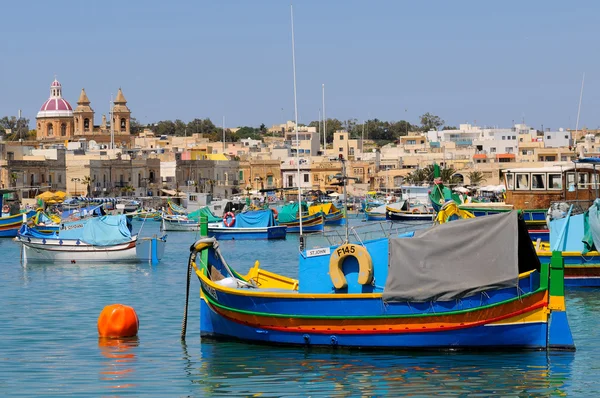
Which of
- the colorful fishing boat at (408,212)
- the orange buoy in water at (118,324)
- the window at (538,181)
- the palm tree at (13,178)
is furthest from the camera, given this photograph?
the palm tree at (13,178)

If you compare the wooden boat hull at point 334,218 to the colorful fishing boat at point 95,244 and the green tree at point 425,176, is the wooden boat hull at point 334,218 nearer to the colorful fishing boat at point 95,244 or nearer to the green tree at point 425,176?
the green tree at point 425,176

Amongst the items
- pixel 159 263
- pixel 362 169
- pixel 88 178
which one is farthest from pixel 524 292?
pixel 362 169

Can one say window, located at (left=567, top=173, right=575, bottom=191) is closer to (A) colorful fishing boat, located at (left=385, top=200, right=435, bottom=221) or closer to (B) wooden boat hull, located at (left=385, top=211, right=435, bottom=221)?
(A) colorful fishing boat, located at (left=385, top=200, right=435, bottom=221)

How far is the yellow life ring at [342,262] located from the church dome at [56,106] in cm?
12804

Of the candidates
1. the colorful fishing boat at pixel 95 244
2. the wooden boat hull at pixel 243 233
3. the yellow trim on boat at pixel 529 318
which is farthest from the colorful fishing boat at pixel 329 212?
the yellow trim on boat at pixel 529 318

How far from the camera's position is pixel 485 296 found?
1930 cm

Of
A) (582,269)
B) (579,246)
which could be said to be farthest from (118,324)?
(579,246)

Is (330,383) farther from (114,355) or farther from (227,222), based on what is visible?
(227,222)

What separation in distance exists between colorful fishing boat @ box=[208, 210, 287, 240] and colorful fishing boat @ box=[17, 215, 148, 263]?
18.3 metres

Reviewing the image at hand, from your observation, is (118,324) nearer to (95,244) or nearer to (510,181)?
(95,244)

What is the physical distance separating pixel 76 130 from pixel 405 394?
13257 cm

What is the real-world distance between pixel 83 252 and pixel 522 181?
1635 centimetres

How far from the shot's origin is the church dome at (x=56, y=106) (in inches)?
5738

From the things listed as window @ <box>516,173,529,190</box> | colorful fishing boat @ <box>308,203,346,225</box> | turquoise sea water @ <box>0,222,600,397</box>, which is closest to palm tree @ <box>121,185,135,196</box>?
colorful fishing boat @ <box>308,203,346,225</box>
